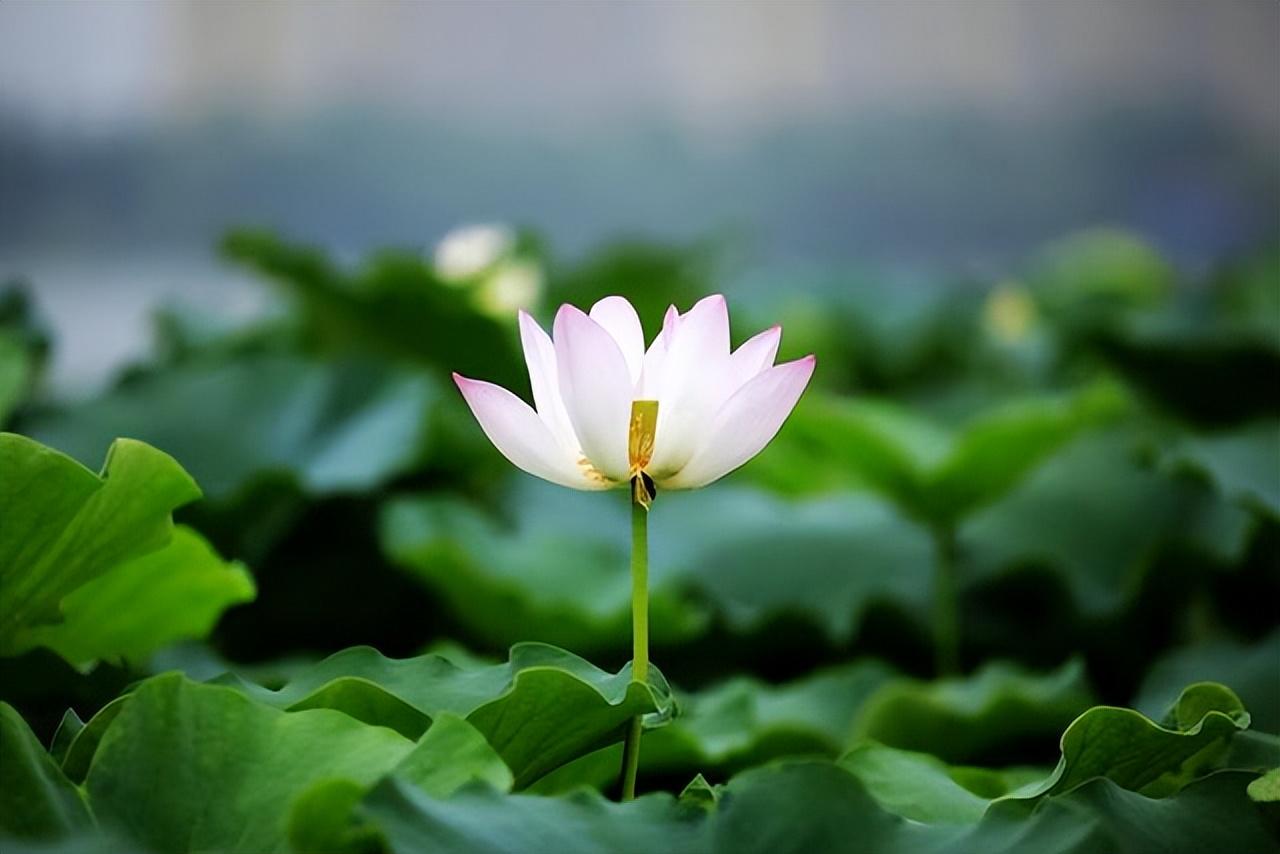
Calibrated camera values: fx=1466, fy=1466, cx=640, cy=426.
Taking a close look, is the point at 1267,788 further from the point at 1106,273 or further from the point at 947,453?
the point at 1106,273

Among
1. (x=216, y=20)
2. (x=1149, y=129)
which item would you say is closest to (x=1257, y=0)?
(x=1149, y=129)

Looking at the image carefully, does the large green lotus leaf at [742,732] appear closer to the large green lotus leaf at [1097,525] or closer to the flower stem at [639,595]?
the flower stem at [639,595]

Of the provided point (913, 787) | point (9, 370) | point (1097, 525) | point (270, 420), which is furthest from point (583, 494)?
point (913, 787)

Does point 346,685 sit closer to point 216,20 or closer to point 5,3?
point 5,3

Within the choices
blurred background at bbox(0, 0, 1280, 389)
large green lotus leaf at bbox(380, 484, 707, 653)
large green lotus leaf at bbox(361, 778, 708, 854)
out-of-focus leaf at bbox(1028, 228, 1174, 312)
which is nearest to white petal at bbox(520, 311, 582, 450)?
large green lotus leaf at bbox(361, 778, 708, 854)

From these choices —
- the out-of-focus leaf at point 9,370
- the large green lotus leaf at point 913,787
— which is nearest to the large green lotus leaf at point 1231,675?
the large green lotus leaf at point 913,787

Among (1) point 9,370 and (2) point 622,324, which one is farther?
(1) point 9,370
